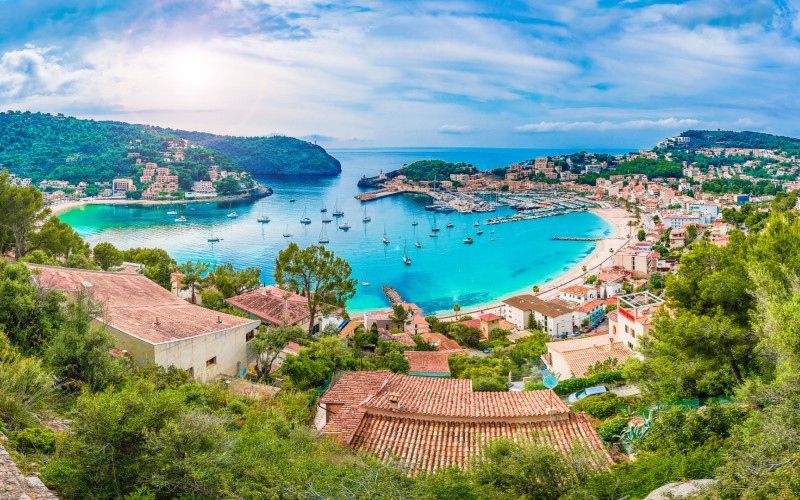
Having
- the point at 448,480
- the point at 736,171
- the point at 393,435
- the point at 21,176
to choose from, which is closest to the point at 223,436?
the point at 448,480

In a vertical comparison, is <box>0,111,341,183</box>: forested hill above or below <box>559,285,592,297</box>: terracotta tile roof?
above

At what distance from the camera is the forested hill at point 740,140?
12925 centimetres

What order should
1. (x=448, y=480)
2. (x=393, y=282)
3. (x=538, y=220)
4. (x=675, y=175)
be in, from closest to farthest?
1. (x=448, y=480)
2. (x=393, y=282)
3. (x=538, y=220)
4. (x=675, y=175)

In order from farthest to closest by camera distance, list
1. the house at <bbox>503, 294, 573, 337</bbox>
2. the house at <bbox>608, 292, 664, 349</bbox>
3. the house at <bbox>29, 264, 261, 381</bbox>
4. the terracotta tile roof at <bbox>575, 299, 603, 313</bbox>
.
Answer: the terracotta tile roof at <bbox>575, 299, 603, 313</bbox> → the house at <bbox>503, 294, 573, 337</bbox> → the house at <bbox>608, 292, 664, 349</bbox> → the house at <bbox>29, 264, 261, 381</bbox>

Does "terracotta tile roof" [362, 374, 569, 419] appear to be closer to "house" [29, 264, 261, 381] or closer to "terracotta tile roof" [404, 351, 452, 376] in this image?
"house" [29, 264, 261, 381]

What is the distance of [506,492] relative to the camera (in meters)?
3.87

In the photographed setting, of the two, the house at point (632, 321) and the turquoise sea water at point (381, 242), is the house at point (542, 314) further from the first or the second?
the house at point (632, 321)

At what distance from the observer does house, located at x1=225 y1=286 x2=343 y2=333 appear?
15742 millimetres

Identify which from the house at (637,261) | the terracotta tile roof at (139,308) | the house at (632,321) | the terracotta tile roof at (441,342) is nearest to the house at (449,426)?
the terracotta tile roof at (139,308)

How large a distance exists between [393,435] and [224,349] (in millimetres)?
5461

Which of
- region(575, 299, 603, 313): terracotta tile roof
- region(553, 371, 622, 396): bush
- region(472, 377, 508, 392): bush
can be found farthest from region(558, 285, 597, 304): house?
region(553, 371, 622, 396): bush

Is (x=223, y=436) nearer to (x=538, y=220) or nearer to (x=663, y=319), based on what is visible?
(x=663, y=319)

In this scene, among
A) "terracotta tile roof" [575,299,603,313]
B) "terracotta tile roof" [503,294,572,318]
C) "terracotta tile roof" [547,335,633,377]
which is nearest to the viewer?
"terracotta tile roof" [547,335,633,377]

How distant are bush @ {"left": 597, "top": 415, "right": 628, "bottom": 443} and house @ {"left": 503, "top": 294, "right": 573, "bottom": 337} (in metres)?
20.0
